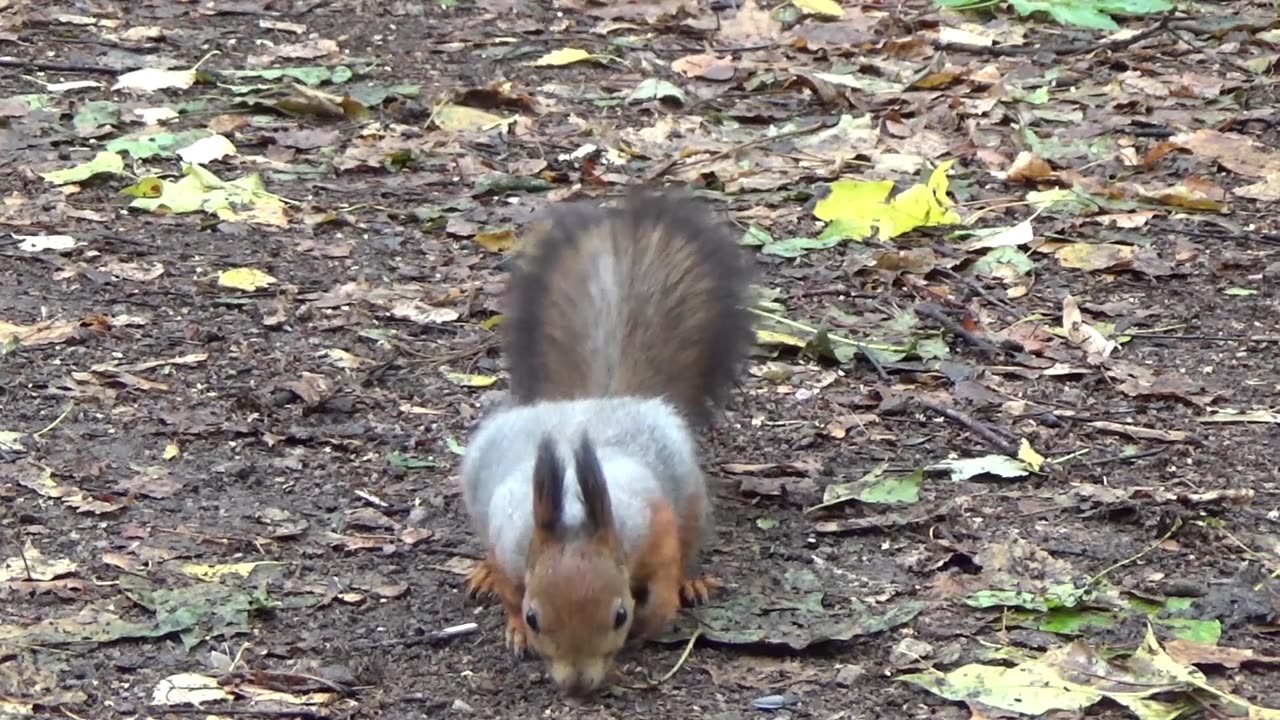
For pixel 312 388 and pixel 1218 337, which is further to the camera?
pixel 1218 337

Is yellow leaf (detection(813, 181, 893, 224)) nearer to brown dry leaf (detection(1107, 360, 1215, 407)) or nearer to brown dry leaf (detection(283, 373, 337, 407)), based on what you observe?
brown dry leaf (detection(1107, 360, 1215, 407))

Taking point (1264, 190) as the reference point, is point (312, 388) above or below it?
below

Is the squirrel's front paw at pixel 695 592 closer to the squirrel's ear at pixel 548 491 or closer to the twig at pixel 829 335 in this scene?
the squirrel's ear at pixel 548 491

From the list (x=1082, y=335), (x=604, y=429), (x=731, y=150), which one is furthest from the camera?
(x=731, y=150)

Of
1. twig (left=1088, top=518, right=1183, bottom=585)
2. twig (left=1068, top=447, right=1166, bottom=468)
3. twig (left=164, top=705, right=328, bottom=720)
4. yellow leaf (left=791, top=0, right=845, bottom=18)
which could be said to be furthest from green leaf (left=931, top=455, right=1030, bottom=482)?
yellow leaf (left=791, top=0, right=845, bottom=18)

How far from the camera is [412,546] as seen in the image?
3473 millimetres

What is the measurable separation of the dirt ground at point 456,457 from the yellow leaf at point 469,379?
0.02 metres

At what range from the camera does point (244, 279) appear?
4.62 meters

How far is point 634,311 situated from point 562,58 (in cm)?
282

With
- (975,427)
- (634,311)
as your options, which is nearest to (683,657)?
(634,311)

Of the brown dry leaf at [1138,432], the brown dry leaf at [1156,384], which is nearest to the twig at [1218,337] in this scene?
the brown dry leaf at [1156,384]

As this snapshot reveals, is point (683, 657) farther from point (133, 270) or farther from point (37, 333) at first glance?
→ point (133, 270)

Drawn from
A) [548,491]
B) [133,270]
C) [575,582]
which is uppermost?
[548,491]

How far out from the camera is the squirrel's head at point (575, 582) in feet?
9.34
